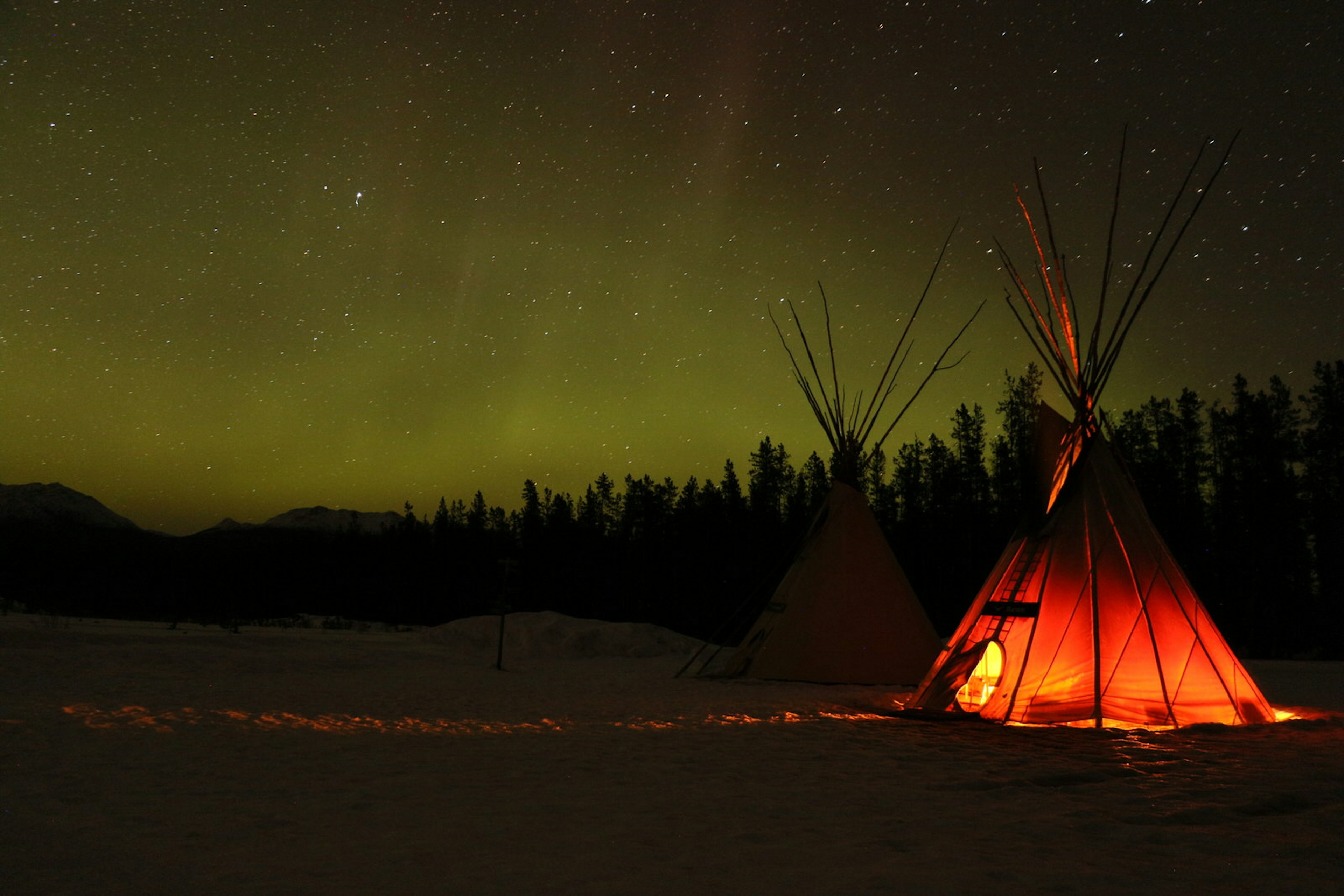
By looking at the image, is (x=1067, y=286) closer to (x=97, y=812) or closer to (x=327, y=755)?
(x=327, y=755)

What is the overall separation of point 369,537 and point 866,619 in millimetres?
42090

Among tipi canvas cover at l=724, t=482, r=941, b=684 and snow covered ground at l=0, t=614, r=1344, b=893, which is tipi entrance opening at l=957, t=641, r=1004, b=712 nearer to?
snow covered ground at l=0, t=614, r=1344, b=893

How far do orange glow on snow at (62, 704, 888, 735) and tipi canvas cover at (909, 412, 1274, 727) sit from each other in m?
1.15

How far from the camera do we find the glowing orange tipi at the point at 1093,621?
255 inches

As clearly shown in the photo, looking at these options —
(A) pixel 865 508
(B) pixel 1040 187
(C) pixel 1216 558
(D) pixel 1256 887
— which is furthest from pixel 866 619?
(C) pixel 1216 558

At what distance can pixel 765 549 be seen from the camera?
3325 cm

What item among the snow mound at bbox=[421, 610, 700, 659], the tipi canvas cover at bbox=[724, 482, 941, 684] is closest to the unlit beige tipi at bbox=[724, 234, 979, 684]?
the tipi canvas cover at bbox=[724, 482, 941, 684]

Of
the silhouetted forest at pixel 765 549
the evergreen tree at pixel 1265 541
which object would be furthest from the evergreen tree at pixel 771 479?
the evergreen tree at pixel 1265 541

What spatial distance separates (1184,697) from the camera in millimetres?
6457

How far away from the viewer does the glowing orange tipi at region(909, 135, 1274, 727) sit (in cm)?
649

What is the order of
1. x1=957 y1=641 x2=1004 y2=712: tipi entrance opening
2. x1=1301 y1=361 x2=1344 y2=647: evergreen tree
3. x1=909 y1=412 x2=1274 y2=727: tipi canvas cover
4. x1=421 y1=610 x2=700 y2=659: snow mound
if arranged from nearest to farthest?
x1=909 y1=412 x2=1274 y2=727: tipi canvas cover < x1=957 y1=641 x2=1004 y2=712: tipi entrance opening < x1=421 y1=610 x2=700 y2=659: snow mound < x1=1301 y1=361 x2=1344 y2=647: evergreen tree

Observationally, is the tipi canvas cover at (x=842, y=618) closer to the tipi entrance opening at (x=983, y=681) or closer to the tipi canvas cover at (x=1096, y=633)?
the tipi entrance opening at (x=983, y=681)

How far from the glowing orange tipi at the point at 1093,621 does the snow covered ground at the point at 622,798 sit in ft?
1.24

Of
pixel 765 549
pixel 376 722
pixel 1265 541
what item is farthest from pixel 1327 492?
pixel 376 722
